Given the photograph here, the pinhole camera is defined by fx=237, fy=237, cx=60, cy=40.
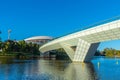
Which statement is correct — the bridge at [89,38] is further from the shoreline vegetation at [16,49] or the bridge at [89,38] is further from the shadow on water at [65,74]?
the shoreline vegetation at [16,49]

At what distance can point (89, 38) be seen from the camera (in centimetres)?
5688

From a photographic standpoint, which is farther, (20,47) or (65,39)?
(20,47)

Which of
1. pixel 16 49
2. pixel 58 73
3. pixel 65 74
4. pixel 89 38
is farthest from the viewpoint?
pixel 16 49

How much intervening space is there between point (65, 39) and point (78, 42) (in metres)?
9.62

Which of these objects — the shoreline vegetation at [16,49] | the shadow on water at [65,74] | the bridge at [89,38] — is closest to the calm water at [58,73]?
the shadow on water at [65,74]

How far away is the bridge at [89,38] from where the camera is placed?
47.8 m

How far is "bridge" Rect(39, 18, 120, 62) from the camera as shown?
47.8m

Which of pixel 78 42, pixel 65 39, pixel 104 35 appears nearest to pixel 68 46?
pixel 65 39

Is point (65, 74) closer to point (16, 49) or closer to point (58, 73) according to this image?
point (58, 73)

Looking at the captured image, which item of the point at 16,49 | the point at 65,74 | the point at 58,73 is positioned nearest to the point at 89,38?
the point at 58,73

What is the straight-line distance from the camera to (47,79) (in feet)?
87.0

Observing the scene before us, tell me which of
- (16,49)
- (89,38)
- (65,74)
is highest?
(16,49)

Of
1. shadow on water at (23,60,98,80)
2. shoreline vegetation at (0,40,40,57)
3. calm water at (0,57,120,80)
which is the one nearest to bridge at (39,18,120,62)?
calm water at (0,57,120,80)

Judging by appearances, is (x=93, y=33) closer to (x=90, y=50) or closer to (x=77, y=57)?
(x=90, y=50)
